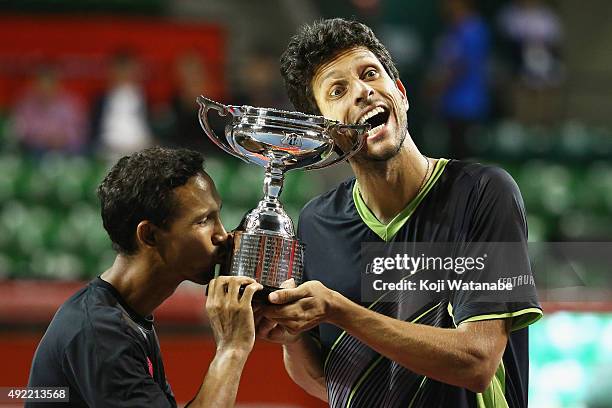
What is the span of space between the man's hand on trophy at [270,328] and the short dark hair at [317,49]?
2.02 ft

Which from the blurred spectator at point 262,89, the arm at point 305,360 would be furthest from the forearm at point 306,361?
the blurred spectator at point 262,89

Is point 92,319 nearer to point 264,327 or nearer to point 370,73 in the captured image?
point 264,327

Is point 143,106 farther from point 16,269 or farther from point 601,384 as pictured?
point 601,384

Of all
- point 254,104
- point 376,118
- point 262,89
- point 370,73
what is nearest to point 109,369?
point 376,118

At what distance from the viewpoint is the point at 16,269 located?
6910mm

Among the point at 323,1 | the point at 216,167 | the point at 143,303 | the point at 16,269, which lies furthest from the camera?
the point at 323,1

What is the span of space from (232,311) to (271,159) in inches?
16.0

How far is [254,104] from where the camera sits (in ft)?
27.3

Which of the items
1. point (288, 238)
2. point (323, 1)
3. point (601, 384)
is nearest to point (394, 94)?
point (288, 238)

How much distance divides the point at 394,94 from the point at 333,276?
0.52 m

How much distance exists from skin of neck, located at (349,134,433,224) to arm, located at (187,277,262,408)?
568 millimetres

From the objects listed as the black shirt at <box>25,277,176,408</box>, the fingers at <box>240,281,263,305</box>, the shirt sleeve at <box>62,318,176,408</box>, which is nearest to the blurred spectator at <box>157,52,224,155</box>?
the black shirt at <box>25,277,176,408</box>

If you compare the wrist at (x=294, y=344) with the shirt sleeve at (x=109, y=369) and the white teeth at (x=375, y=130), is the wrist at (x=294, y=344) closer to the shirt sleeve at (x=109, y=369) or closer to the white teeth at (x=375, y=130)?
the shirt sleeve at (x=109, y=369)

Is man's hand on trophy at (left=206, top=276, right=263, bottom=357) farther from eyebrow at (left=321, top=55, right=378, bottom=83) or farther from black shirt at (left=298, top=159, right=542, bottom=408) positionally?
eyebrow at (left=321, top=55, right=378, bottom=83)
